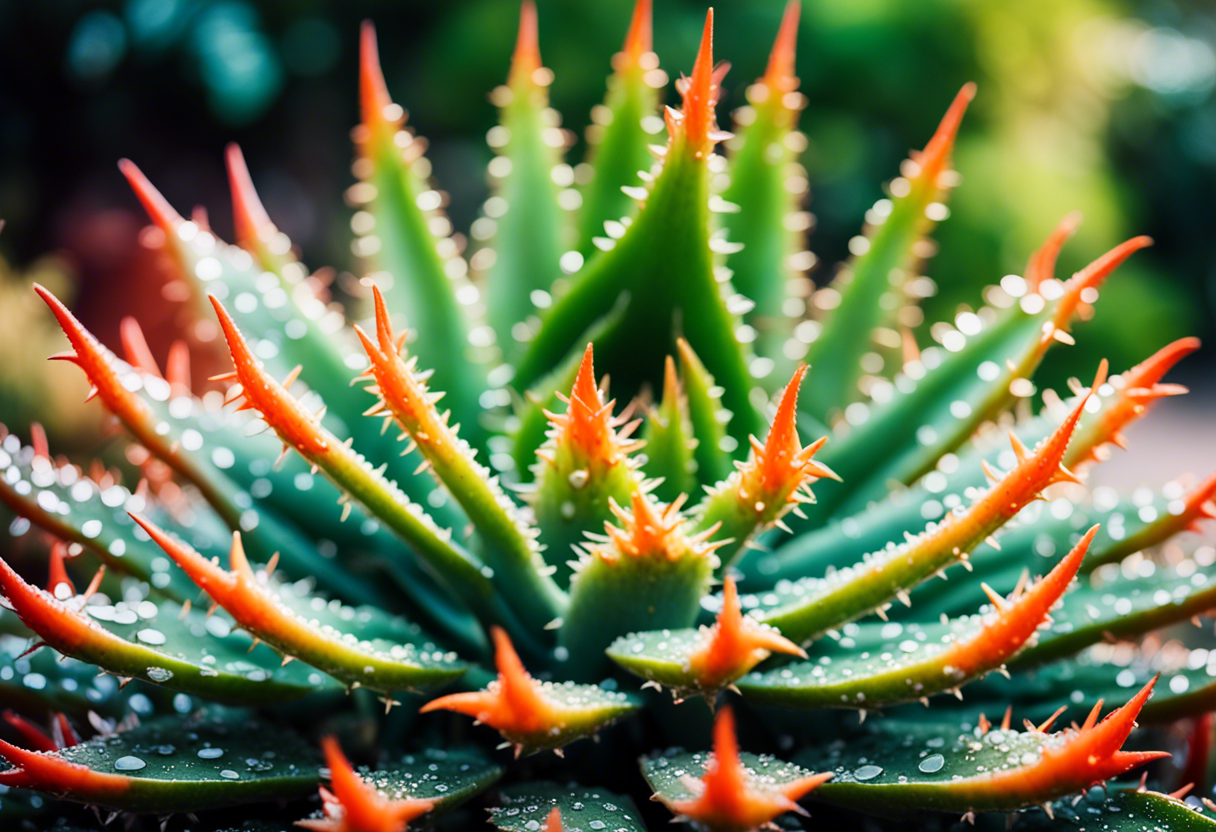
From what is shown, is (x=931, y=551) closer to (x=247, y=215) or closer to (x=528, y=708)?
(x=528, y=708)

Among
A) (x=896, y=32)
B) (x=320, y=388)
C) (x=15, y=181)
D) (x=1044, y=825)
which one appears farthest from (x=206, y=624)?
(x=896, y=32)

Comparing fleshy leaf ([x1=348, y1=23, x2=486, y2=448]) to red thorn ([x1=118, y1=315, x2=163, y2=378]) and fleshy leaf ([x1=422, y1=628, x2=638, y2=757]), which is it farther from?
fleshy leaf ([x1=422, y1=628, x2=638, y2=757])

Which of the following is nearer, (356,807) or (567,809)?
(356,807)

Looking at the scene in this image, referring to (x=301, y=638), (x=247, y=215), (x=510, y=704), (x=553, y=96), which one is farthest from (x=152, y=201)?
(x=553, y=96)

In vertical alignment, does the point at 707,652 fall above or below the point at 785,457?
below

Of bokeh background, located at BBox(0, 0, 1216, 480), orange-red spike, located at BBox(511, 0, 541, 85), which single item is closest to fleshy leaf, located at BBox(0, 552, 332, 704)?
orange-red spike, located at BBox(511, 0, 541, 85)

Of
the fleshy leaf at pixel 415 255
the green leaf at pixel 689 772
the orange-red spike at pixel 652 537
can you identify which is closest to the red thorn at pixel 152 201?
the fleshy leaf at pixel 415 255

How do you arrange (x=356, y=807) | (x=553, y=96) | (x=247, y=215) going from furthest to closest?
(x=553, y=96) → (x=247, y=215) → (x=356, y=807)
